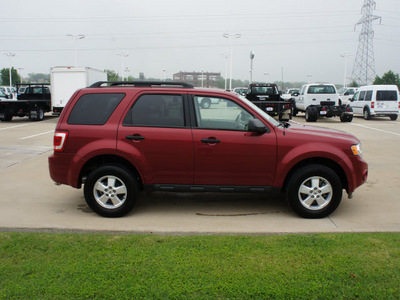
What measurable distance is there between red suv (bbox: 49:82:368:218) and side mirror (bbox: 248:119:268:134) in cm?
1

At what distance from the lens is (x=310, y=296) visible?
10.7 ft

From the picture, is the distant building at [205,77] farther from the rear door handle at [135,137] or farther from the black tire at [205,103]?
the rear door handle at [135,137]

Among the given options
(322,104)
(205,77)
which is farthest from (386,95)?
(205,77)

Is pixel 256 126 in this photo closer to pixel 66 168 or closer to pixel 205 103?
pixel 205 103

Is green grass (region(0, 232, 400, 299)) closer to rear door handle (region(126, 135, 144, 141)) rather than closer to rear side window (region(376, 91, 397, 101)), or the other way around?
rear door handle (region(126, 135, 144, 141))

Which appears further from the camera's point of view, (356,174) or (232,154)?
(356,174)

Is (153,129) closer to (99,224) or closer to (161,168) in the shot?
(161,168)

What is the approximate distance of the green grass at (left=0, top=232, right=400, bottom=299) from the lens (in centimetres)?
331

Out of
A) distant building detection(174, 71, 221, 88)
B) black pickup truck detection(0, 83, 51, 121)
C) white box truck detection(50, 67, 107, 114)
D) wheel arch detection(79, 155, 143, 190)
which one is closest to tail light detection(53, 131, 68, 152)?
wheel arch detection(79, 155, 143, 190)

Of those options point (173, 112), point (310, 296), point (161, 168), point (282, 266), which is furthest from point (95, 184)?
point (310, 296)

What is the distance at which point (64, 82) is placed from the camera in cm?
2245

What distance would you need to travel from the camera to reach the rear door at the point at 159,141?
17.3ft

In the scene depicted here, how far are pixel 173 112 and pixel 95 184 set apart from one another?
1401 millimetres

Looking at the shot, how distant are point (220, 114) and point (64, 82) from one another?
18936mm
